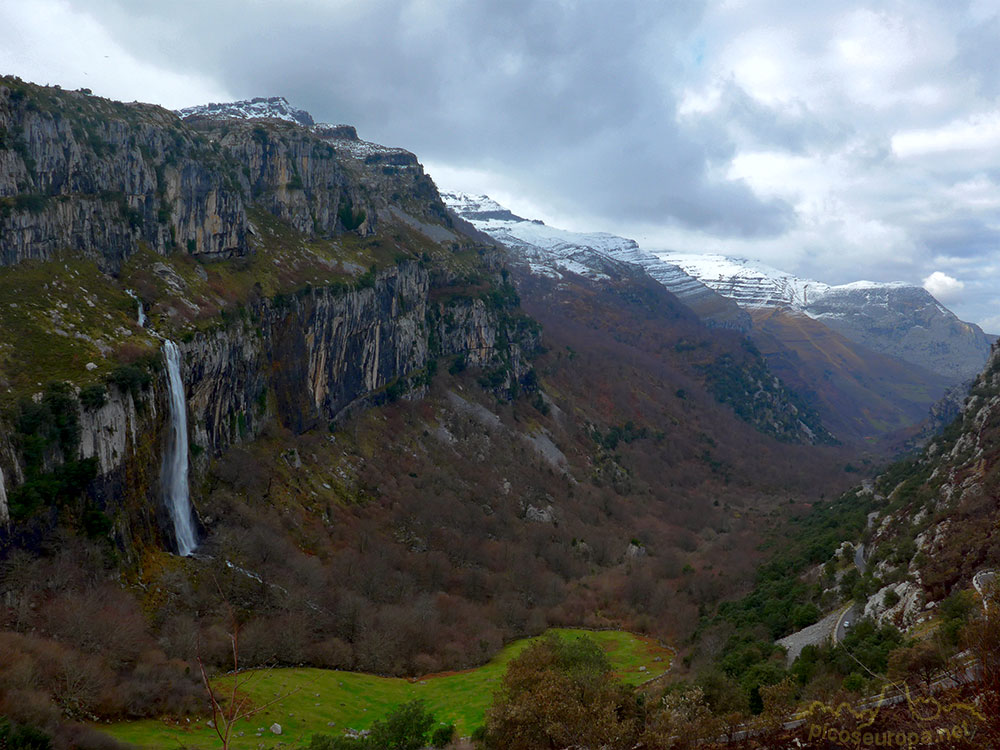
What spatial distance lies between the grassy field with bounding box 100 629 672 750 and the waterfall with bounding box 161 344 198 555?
1634cm

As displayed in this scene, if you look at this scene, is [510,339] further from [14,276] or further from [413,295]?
[14,276]

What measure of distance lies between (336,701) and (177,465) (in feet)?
85.6

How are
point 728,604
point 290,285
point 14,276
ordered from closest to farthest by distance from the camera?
point 14,276 < point 728,604 < point 290,285

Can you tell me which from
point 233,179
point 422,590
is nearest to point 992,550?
point 422,590

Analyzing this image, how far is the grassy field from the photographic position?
29938 mm

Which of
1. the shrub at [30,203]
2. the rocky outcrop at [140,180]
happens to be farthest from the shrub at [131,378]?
the shrub at [30,203]

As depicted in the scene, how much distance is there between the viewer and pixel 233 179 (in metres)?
83.8

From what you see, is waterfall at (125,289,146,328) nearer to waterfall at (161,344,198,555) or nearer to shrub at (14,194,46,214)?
waterfall at (161,344,198,555)

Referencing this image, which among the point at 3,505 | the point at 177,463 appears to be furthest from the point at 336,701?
the point at 177,463

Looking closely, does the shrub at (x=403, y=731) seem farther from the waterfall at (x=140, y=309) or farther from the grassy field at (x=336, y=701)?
the waterfall at (x=140, y=309)

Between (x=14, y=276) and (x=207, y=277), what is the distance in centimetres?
2275

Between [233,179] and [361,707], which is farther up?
[233,179]

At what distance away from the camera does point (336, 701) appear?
3856 centimetres

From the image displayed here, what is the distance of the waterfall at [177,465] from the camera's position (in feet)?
166
